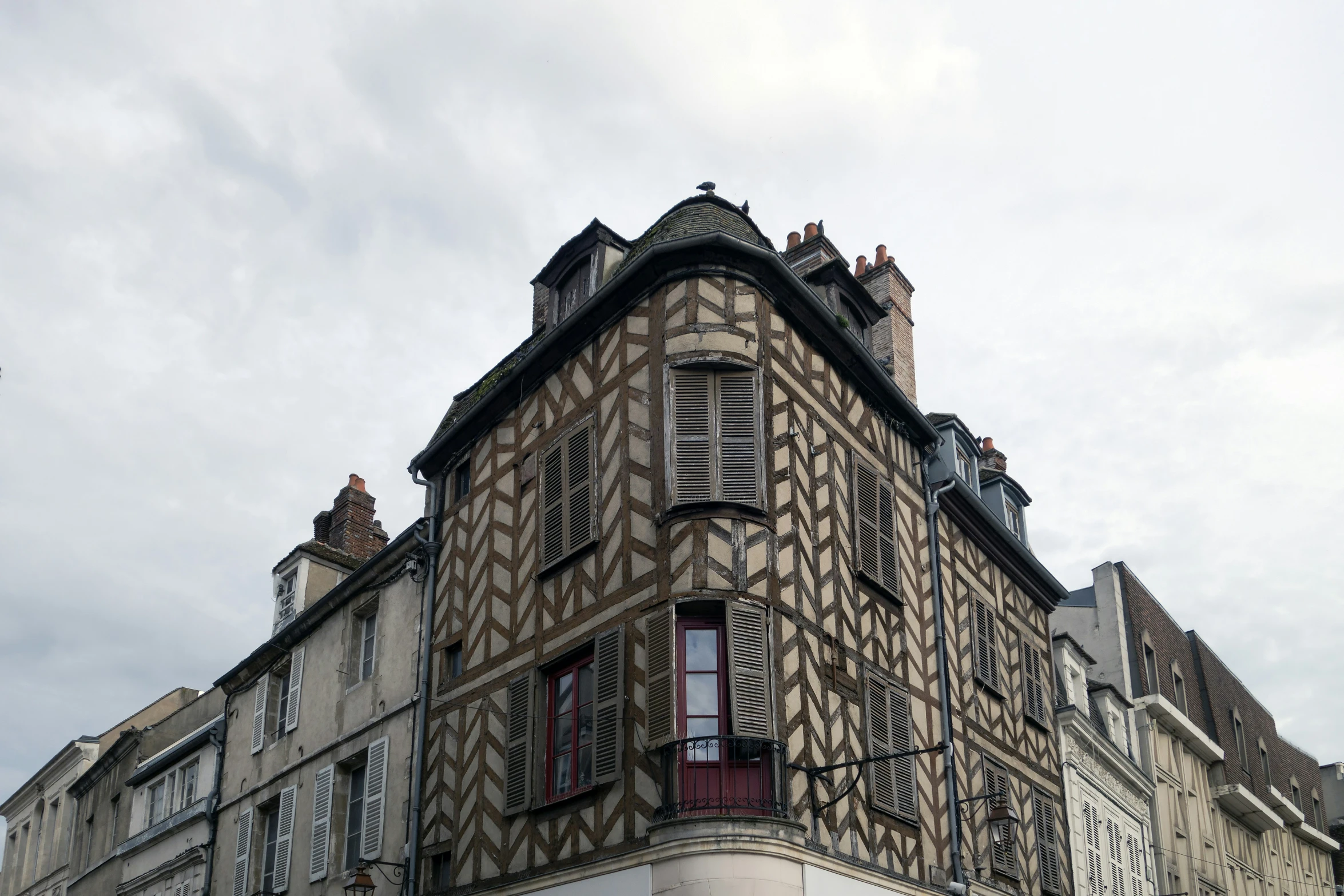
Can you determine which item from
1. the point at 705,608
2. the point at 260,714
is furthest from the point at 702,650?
the point at 260,714

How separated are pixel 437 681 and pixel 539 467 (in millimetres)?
2838

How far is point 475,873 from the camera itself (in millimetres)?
12812

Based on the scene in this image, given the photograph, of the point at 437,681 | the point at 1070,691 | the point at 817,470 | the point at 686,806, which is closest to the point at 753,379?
the point at 817,470

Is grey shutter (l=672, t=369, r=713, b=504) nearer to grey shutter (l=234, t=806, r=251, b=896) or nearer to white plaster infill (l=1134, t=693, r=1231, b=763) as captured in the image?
grey shutter (l=234, t=806, r=251, b=896)

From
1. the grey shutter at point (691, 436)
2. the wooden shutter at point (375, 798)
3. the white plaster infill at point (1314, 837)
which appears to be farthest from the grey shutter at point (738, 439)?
the white plaster infill at point (1314, 837)

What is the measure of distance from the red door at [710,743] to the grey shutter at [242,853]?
9008mm

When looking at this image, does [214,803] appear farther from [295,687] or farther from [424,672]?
[424,672]

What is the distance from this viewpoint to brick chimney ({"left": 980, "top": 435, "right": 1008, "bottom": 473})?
2111cm

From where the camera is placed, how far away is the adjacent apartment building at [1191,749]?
23312mm

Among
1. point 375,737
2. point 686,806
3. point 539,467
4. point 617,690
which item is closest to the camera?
point 686,806

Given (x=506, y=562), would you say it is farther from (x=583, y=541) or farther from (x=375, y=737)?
(x=375, y=737)

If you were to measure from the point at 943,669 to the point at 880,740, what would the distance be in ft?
6.76

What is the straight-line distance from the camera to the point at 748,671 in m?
11.1

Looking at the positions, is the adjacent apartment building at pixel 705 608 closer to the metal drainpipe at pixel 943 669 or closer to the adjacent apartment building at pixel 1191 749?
the metal drainpipe at pixel 943 669
